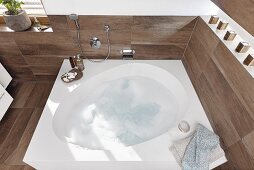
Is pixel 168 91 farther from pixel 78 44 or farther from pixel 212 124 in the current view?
pixel 78 44

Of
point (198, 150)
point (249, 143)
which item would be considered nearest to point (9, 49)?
point (198, 150)

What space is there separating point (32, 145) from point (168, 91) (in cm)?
130

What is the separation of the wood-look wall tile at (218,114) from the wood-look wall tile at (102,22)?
828mm

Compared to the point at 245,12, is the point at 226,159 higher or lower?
lower

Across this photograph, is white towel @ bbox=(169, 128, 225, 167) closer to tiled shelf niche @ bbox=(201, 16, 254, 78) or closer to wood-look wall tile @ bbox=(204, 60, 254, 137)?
wood-look wall tile @ bbox=(204, 60, 254, 137)

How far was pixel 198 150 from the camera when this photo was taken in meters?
1.09

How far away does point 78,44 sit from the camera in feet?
5.55

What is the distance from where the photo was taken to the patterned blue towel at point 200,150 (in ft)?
3.46

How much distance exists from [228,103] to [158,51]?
2.88ft

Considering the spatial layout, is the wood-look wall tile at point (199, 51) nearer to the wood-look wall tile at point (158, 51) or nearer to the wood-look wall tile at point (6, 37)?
the wood-look wall tile at point (158, 51)

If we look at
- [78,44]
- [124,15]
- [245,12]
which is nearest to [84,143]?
[78,44]

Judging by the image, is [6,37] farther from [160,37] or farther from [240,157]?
[240,157]

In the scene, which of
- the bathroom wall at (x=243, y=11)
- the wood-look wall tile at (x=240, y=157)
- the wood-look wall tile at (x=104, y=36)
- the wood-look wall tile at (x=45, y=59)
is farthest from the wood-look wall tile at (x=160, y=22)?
the wood-look wall tile at (x=240, y=157)

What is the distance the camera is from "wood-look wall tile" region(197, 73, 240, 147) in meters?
1.09
